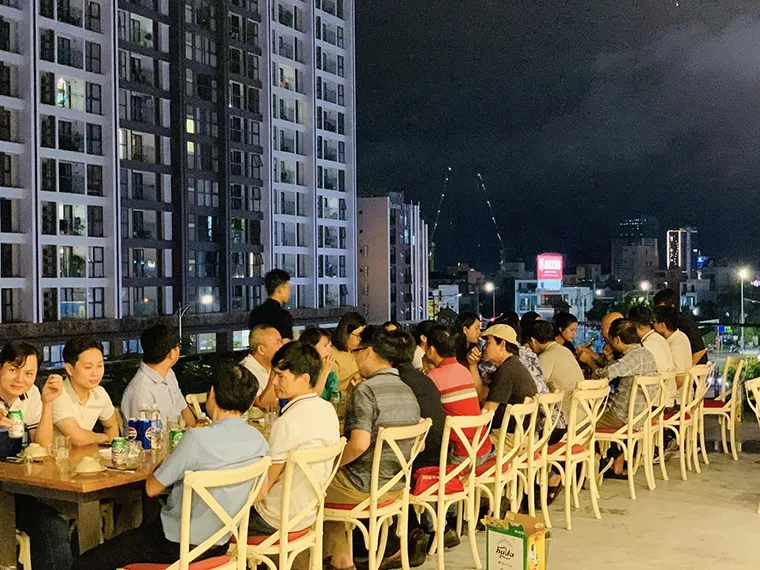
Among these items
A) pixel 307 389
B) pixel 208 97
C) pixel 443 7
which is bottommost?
pixel 307 389

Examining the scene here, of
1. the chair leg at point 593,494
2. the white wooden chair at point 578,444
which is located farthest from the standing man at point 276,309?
the chair leg at point 593,494

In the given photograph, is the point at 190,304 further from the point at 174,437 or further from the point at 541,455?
the point at 174,437

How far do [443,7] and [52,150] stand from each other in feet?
92.2

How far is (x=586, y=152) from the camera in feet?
396

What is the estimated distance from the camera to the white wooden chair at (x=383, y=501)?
14.4ft

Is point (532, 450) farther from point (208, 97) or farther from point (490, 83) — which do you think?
point (490, 83)

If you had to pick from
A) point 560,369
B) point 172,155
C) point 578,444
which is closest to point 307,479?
point 578,444

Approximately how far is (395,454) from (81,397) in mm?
1691

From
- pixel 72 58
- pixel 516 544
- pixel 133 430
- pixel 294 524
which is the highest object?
pixel 72 58

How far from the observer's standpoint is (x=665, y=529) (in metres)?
5.99

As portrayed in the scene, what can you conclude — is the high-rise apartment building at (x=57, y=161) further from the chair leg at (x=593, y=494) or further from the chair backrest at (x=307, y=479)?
the chair backrest at (x=307, y=479)

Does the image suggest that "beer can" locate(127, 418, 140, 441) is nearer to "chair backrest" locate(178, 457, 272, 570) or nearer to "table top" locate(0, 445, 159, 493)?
"table top" locate(0, 445, 159, 493)

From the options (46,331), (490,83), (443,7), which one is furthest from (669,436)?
(490,83)

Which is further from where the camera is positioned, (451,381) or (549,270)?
(549,270)
